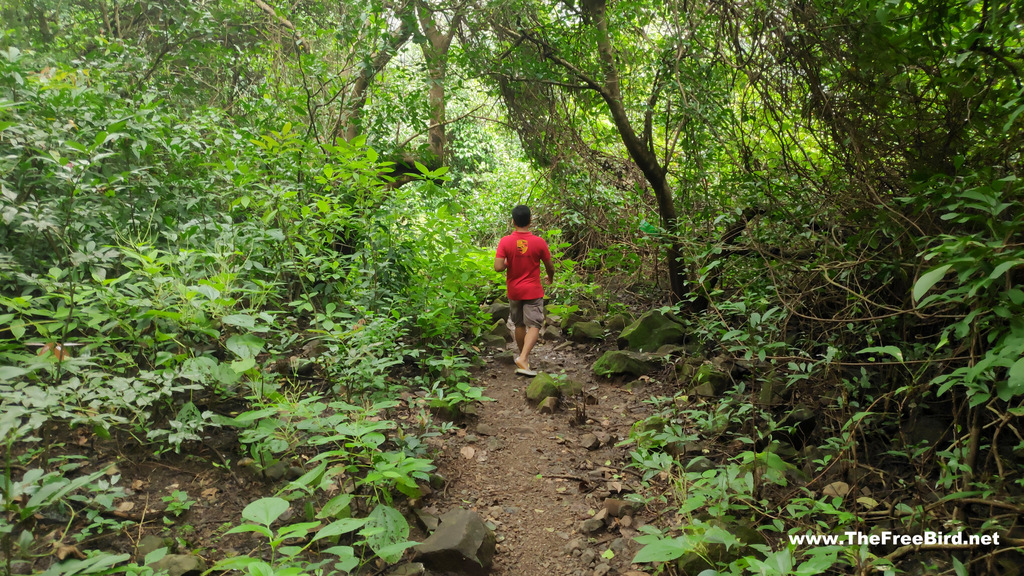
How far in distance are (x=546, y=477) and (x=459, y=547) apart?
114 cm

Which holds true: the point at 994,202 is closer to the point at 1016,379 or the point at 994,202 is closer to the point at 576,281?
the point at 1016,379

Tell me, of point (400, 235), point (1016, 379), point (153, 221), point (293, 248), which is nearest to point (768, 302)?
point (1016, 379)

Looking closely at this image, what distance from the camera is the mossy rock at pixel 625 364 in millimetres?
5047

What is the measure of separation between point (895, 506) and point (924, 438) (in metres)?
0.62

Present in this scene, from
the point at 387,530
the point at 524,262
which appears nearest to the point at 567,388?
the point at 524,262

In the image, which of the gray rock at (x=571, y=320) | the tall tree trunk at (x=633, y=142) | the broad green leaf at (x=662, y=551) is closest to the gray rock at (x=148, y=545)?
the broad green leaf at (x=662, y=551)

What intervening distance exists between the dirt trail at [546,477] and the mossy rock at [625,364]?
0.48ft

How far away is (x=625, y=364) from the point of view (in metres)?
5.05

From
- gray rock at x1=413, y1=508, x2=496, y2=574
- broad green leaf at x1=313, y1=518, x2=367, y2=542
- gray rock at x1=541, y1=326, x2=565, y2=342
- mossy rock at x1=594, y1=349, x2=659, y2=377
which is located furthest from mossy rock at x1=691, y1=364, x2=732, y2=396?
broad green leaf at x1=313, y1=518, x2=367, y2=542

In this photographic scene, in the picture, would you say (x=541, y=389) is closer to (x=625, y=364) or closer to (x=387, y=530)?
(x=625, y=364)

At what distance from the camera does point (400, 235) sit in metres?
5.03

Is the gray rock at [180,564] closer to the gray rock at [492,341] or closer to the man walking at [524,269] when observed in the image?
the man walking at [524,269]

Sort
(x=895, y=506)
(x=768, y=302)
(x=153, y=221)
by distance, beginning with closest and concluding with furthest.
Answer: (x=895, y=506) → (x=768, y=302) → (x=153, y=221)

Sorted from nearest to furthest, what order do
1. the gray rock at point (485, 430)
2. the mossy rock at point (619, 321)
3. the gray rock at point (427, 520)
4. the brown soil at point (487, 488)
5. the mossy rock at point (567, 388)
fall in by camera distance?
the brown soil at point (487, 488)
the gray rock at point (427, 520)
the gray rock at point (485, 430)
the mossy rock at point (567, 388)
the mossy rock at point (619, 321)
